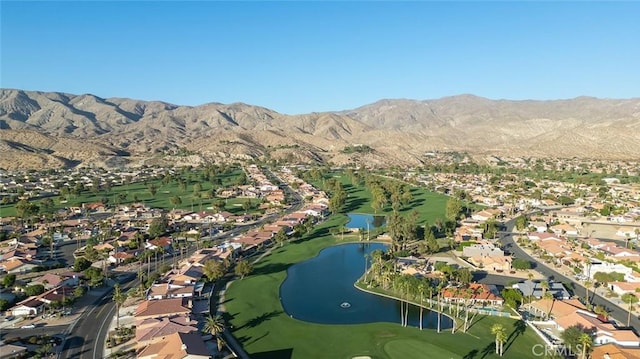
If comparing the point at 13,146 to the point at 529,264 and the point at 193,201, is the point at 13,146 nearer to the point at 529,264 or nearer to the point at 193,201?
the point at 193,201

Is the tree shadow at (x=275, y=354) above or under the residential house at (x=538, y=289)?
under

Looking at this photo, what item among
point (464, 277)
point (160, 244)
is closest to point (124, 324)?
point (160, 244)

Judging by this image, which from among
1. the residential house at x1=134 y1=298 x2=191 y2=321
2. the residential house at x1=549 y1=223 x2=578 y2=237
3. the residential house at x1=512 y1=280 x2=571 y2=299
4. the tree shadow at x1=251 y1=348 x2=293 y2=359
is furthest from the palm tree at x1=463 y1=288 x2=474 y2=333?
the residential house at x1=549 y1=223 x2=578 y2=237

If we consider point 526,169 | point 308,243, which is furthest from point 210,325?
point 526,169

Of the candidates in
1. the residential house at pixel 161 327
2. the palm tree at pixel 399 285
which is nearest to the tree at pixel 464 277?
the palm tree at pixel 399 285

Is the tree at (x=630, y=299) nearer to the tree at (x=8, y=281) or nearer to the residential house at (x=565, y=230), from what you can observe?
the residential house at (x=565, y=230)
